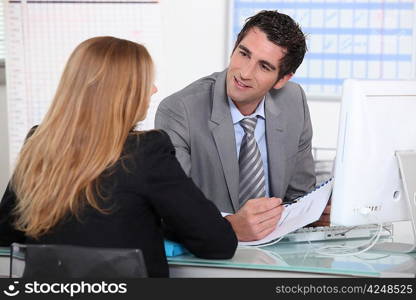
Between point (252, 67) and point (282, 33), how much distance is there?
16 centimetres

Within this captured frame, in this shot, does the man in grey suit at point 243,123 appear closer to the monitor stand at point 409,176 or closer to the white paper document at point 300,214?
the white paper document at point 300,214

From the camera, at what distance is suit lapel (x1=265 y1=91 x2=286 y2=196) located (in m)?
2.47

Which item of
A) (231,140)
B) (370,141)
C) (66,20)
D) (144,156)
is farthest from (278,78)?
(66,20)

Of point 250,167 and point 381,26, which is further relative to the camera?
point 381,26

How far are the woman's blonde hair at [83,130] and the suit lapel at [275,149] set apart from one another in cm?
89

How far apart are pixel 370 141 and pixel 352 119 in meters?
0.08

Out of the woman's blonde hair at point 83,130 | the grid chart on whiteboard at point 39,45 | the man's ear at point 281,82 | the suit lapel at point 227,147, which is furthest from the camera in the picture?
the grid chart on whiteboard at point 39,45

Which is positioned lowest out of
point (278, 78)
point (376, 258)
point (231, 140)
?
point (376, 258)

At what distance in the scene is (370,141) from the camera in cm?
177

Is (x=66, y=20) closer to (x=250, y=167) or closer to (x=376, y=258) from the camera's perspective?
(x=250, y=167)

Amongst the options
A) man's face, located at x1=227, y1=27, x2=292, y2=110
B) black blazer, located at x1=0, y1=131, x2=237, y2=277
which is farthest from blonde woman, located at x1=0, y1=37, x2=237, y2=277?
man's face, located at x1=227, y1=27, x2=292, y2=110

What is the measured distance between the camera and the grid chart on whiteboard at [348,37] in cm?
361

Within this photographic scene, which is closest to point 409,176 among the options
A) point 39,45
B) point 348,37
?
point 348,37

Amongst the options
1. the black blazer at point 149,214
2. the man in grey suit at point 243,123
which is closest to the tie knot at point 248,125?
the man in grey suit at point 243,123
